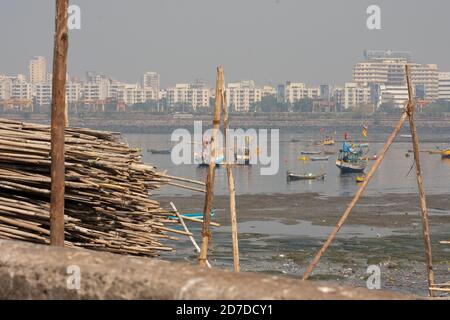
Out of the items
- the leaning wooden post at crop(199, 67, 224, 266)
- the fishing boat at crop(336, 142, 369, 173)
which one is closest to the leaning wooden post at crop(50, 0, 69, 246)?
the leaning wooden post at crop(199, 67, 224, 266)

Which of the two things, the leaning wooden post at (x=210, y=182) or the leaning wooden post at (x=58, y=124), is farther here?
the leaning wooden post at (x=210, y=182)

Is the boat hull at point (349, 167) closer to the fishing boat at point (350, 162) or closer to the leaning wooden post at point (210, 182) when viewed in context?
the fishing boat at point (350, 162)

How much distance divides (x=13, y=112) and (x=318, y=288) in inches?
7423

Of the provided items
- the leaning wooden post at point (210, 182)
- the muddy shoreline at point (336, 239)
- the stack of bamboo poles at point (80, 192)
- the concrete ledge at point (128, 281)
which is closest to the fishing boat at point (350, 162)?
the muddy shoreline at point (336, 239)

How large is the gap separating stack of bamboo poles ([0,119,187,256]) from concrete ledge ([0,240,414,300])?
391 cm

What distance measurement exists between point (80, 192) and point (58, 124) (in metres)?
1.10

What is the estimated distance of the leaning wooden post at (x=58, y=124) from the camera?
22.5 feet

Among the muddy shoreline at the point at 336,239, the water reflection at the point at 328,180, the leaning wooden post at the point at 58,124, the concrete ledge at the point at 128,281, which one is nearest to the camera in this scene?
the concrete ledge at the point at 128,281

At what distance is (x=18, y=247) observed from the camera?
3.84 metres

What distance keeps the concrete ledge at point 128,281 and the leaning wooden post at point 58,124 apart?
9.89 ft

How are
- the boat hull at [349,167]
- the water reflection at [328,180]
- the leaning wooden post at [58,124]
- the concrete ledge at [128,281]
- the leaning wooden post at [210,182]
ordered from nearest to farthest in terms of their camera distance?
the concrete ledge at [128,281], the leaning wooden post at [58,124], the leaning wooden post at [210,182], the water reflection at [328,180], the boat hull at [349,167]

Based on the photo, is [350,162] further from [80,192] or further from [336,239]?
[80,192]

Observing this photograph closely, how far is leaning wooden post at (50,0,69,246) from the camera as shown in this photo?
22.5ft
